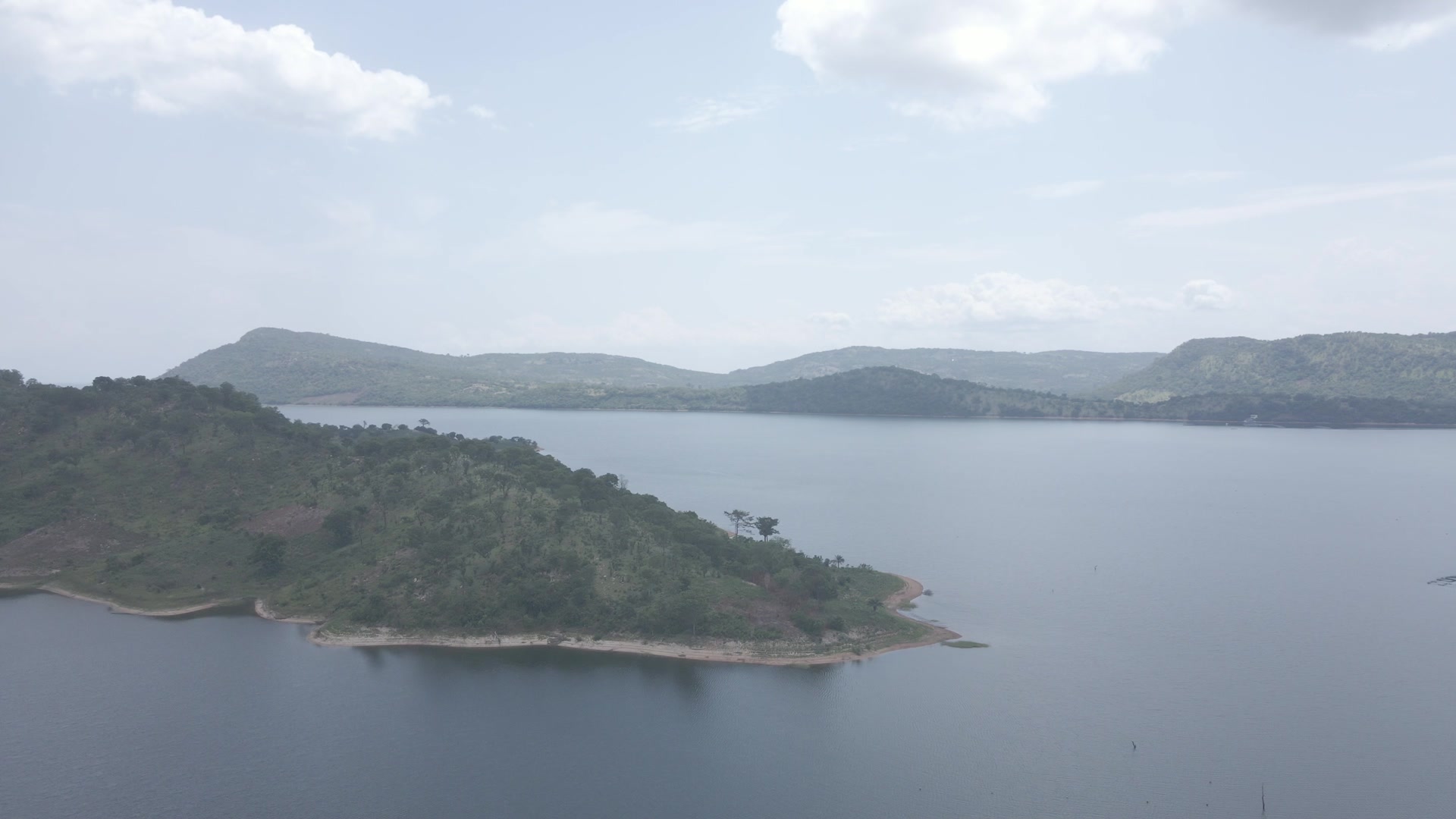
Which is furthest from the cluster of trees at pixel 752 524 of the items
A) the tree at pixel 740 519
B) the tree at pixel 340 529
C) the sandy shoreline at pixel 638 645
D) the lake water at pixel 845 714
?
the tree at pixel 340 529

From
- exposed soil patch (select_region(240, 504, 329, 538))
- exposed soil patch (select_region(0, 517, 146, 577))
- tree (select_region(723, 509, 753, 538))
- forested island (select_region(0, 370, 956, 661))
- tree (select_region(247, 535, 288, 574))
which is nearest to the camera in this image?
forested island (select_region(0, 370, 956, 661))

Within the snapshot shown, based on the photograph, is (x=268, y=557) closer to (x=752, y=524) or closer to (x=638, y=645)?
(x=638, y=645)

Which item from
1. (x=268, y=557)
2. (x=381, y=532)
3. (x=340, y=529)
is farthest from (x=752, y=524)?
(x=268, y=557)

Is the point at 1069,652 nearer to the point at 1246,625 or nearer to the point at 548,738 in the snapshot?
the point at 1246,625

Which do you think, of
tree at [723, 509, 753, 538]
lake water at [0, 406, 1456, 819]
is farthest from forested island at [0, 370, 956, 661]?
lake water at [0, 406, 1456, 819]

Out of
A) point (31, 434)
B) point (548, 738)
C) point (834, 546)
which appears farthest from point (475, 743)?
point (31, 434)

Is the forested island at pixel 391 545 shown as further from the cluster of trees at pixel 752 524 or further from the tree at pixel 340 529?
the cluster of trees at pixel 752 524

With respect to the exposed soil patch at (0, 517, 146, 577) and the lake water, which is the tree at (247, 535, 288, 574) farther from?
the exposed soil patch at (0, 517, 146, 577)
